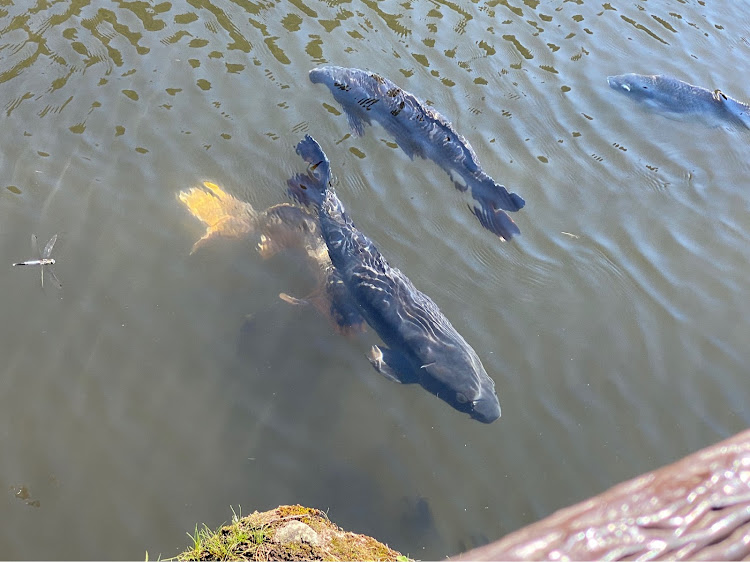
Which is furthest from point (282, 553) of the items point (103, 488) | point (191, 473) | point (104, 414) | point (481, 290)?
point (481, 290)

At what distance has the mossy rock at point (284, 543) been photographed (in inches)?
→ 124

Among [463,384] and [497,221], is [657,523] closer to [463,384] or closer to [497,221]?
[463,384]

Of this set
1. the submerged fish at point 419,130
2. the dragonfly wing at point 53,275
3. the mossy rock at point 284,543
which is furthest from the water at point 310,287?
the mossy rock at point 284,543

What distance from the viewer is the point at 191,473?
4426 mm

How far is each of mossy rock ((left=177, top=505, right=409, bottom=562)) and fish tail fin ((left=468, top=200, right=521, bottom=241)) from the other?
3.75 m

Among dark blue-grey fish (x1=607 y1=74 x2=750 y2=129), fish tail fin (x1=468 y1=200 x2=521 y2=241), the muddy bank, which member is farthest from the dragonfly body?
dark blue-grey fish (x1=607 y1=74 x2=750 y2=129)

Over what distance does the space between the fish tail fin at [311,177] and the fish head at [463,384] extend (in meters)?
2.22

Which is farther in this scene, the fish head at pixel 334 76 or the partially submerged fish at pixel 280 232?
the fish head at pixel 334 76

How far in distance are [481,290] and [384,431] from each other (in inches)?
72.8

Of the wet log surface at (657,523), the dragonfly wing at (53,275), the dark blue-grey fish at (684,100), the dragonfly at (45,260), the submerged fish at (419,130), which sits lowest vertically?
the dragonfly wing at (53,275)

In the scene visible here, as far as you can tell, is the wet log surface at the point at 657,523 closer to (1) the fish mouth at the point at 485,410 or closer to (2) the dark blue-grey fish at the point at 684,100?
(1) the fish mouth at the point at 485,410

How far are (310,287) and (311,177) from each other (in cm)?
132

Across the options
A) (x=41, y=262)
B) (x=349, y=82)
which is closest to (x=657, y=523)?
(x=41, y=262)

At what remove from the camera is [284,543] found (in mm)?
3186
